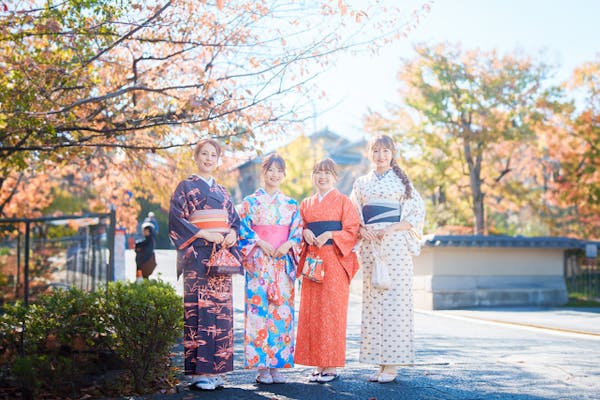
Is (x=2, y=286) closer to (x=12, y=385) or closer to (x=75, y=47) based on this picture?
(x=75, y=47)

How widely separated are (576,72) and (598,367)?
667 inches

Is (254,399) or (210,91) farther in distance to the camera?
(210,91)

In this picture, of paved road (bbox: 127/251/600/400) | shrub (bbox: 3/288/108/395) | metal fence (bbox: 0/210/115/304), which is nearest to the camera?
shrub (bbox: 3/288/108/395)

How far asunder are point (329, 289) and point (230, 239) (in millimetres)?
1018

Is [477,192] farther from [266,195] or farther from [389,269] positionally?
[266,195]

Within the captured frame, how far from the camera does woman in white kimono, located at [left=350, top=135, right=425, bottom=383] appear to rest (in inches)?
231

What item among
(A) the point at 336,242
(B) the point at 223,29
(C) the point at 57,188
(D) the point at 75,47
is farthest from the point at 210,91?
(C) the point at 57,188

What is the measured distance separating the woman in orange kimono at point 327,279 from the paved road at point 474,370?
0.25 meters

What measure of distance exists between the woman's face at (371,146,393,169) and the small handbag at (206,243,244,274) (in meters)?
1.69

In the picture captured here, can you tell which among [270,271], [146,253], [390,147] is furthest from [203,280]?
[146,253]

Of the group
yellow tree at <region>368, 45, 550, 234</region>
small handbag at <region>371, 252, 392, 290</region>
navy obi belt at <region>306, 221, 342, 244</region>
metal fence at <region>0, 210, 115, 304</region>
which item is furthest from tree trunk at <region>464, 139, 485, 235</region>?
navy obi belt at <region>306, 221, 342, 244</region>

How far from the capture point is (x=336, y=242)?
5.85 m

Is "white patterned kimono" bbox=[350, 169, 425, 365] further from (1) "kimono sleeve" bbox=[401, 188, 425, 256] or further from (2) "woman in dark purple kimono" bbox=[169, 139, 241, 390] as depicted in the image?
(2) "woman in dark purple kimono" bbox=[169, 139, 241, 390]

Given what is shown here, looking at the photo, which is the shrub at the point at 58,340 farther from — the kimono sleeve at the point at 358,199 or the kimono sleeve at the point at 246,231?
the kimono sleeve at the point at 358,199
